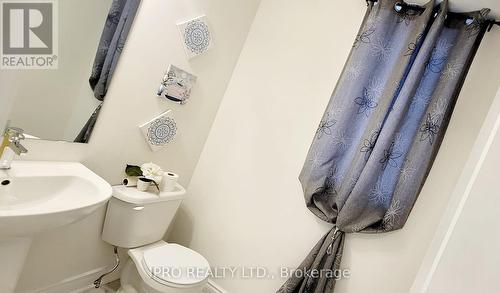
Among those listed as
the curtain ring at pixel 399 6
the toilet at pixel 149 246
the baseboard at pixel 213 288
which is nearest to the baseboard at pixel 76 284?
the toilet at pixel 149 246

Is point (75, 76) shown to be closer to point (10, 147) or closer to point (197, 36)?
point (10, 147)

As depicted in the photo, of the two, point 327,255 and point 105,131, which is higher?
point 105,131

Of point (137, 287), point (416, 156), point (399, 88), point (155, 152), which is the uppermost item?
point (399, 88)

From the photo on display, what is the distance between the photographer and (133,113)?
5.48 feet

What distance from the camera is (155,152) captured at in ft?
6.14

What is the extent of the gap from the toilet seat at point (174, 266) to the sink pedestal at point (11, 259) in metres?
0.57

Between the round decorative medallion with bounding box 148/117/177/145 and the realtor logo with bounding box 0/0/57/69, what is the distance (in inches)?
23.3

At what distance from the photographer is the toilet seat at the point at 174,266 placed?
61.4 inches

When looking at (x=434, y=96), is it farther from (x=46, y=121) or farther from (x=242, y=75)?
(x=46, y=121)

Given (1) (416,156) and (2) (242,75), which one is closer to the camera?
(1) (416,156)

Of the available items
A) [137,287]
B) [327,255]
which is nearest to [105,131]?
[137,287]

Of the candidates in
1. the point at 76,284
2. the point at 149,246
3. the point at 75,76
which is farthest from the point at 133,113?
the point at 76,284

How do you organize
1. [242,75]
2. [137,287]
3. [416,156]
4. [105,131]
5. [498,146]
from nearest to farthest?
1. [498,146]
2. [416,156]
3. [105,131]
4. [137,287]
5. [242,75]

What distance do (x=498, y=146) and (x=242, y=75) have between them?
158 cm
